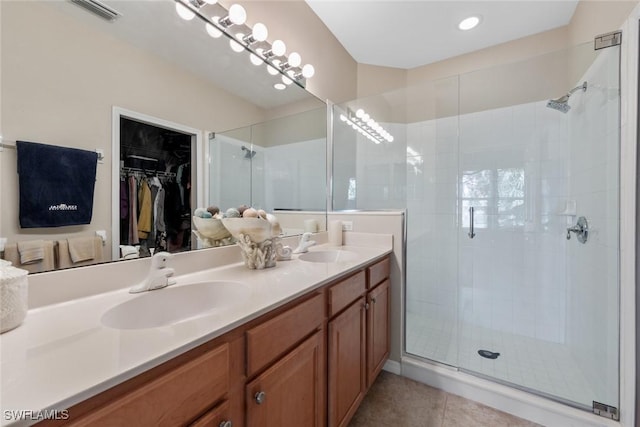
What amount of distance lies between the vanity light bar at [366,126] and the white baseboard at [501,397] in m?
1.88

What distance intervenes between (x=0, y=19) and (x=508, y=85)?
2.95 meters

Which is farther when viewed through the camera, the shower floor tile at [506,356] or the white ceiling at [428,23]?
the white ceiling at [428,23]

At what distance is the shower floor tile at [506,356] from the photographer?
1575 mm

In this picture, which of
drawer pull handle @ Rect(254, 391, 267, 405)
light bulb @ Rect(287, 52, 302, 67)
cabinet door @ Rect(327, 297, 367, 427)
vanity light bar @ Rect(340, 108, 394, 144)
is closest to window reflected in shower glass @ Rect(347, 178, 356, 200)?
vanity light bar @ Rect(340, 108, 394, 144)

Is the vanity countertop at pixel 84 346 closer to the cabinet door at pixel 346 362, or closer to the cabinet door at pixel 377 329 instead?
the cabinet door at pixel 346 362

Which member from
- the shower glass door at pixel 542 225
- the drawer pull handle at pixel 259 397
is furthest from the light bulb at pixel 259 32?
the shower glass door at pixel 542 225

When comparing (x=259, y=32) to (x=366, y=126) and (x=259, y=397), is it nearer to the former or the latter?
(x=366, y=126)

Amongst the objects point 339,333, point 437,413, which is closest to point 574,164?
point 437,413

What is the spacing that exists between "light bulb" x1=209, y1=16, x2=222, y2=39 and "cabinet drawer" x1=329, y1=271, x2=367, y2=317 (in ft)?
4.32

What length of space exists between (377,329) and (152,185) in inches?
56.1

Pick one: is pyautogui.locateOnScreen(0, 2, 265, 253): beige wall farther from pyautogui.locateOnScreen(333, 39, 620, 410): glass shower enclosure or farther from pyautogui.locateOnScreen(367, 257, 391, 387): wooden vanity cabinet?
pyautogui.locateOnScreen(333, 39, 620, 410): glass shower enclosure

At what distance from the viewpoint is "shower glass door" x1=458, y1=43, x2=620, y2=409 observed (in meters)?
1.48

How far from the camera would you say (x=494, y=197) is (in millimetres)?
2350

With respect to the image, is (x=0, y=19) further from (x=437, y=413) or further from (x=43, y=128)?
(x=437, y=413)
